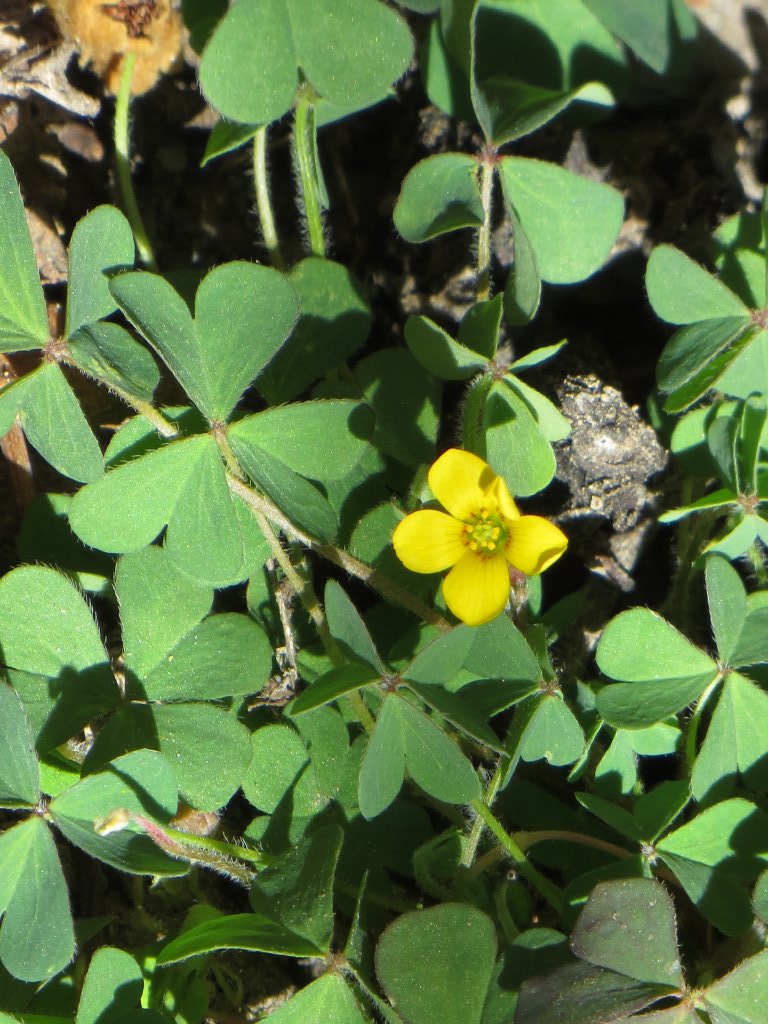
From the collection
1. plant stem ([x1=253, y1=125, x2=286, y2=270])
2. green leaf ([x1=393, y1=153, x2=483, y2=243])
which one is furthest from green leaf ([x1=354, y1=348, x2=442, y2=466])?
plant stem ([x1=253, y1=125, x2=286, y2=270])

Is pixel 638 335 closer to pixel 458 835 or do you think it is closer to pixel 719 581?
pixel 719 581

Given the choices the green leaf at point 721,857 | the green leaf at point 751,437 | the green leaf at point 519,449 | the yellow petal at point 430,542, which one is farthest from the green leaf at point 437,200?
the green leaf at point 721,857

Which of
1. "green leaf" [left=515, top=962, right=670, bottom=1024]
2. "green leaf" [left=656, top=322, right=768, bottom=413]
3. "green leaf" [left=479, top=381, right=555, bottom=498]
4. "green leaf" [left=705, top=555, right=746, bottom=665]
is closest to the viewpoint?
"green leaf" [left=515, top=962, right=670, bottom=1024]

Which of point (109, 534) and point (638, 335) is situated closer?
point (109, 534)

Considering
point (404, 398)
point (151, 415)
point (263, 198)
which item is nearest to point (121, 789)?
point (151, 415)

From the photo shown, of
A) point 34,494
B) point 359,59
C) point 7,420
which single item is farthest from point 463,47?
point 34,494

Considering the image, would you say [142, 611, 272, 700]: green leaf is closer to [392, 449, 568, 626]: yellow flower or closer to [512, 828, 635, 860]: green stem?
[392, 449, 568, 626]: yellow flower
